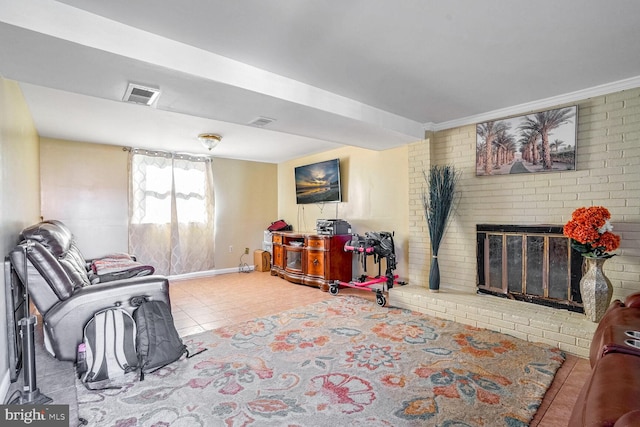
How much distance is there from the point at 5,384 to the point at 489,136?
15.6 feet

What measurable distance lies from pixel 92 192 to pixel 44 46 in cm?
373

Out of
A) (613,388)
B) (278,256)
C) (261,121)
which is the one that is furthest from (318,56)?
(278,256)

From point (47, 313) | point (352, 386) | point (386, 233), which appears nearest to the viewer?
point (352, 386)

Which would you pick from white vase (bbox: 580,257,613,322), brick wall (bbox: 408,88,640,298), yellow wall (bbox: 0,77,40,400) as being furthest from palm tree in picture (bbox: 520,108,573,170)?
yellow wall (bbox: 0,77,40,400)

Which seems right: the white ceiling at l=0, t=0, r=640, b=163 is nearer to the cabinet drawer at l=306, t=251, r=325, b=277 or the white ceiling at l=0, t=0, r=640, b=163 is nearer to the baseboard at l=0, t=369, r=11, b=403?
the baseboard at l=0, t=369, r=11, b=403

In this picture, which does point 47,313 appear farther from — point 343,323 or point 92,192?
point 92,192

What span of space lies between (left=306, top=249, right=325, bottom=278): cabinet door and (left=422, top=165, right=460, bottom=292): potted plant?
168 cm

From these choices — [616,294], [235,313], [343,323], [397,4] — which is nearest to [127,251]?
[235,313]

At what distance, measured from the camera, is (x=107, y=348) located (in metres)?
2.23

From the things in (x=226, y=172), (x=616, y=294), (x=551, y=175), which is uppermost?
(x=226, y=172)

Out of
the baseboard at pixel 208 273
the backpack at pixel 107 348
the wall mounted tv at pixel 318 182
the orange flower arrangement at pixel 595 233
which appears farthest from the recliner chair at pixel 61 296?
the orange flower arrangement at pixel 595 233

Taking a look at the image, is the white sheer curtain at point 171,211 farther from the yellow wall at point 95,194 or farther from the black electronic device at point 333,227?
the black electronic device at point 333,227

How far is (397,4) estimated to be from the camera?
1.70 metres

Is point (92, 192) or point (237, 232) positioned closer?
point (92, 192)
